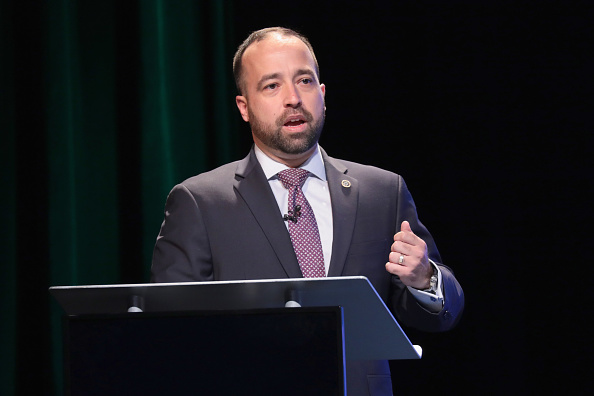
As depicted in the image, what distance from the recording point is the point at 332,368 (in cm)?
131

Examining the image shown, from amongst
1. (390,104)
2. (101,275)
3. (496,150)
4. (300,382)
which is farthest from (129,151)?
(300,382)

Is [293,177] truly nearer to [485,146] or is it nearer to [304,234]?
[304,234]

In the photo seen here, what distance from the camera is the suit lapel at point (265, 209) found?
2.01m

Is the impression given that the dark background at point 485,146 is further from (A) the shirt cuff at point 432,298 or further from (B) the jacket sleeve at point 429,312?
(A) the shirt cuff at point 432,298

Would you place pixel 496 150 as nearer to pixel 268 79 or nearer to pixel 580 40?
pixel 580 40

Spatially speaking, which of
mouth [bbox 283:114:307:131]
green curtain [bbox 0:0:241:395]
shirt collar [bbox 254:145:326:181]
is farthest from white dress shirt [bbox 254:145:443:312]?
green curtain [bbox 0:0:241:395]

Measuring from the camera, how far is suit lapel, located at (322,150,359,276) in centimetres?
204

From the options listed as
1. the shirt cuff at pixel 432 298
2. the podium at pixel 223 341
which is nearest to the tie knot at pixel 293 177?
the shirt cuff at pixel 432 298

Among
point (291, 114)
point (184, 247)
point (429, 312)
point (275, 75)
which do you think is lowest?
point (429, 312)

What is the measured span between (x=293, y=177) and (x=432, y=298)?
1.80ft

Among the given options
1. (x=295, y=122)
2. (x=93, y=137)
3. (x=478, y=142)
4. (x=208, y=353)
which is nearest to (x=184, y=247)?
(x=295, y=122)

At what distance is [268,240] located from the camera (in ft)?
6.68

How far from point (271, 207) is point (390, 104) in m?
1.26

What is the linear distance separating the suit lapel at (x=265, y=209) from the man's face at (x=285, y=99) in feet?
0.32
